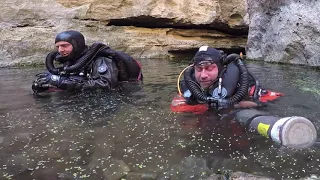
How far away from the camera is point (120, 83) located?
6785mm

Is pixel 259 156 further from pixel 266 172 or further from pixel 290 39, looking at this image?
pixel 290 39

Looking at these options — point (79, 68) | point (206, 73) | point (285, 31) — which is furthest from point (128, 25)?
point (206, 73)

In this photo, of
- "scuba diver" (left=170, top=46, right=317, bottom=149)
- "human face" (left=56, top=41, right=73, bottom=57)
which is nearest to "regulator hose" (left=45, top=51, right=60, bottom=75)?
"human face" (left=56, top=41, right=73, bottom=57)

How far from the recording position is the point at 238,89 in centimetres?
448

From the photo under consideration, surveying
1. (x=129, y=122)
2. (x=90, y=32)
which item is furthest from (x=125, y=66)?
(x=90, y=32)

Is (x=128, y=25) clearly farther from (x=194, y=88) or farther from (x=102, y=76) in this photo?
(x=194, y=88)

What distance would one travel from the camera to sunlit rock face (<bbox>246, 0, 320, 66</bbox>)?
366 inches

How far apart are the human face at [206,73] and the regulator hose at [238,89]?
103 millimetres

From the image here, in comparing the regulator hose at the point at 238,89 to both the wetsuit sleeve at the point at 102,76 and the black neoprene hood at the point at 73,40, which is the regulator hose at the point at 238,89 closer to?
the wetsuit sleeve at the point at 102,76

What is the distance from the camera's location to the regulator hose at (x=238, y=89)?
14.4ft

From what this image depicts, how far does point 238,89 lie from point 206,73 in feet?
1.45

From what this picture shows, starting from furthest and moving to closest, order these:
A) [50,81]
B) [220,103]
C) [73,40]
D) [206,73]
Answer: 1. [73,40]
2. [50,81]
3. [206,73]
4. [220,103]

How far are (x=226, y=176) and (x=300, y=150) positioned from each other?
2.64 ft

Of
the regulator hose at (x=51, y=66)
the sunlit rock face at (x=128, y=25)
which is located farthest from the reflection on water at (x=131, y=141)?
the sunlit rock face at (x=128, y=25)
